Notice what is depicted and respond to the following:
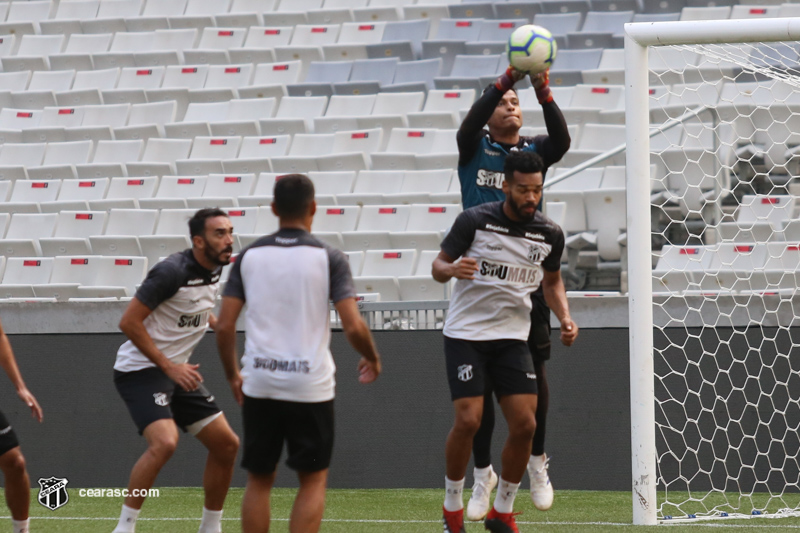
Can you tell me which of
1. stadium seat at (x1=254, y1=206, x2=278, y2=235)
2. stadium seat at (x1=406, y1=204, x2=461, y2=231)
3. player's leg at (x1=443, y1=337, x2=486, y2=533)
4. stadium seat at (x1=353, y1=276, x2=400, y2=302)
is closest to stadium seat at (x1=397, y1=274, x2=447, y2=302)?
stadium seat at (x1=353, y1=276, x2=400, y2=302)

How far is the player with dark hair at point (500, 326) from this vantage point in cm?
526

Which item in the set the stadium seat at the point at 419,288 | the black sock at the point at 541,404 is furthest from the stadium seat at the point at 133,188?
the black sock at the point at 541,404

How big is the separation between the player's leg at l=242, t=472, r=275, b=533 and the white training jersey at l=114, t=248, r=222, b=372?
140 cm

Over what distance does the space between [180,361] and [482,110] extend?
2.23 m

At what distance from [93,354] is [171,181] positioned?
14.8 ft

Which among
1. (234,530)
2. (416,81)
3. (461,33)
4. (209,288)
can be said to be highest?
(461,33)

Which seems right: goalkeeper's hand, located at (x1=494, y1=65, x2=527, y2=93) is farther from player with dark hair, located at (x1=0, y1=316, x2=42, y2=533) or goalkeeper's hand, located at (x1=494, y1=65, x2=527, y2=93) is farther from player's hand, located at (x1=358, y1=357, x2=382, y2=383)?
player with dark hair, located at (x1=0, y1=316, x2=42, y2=533)

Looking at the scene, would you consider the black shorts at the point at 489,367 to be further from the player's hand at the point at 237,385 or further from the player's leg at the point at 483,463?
the player's hand at the point at 237,385

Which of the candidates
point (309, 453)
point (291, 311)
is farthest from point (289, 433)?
point (291, 311)

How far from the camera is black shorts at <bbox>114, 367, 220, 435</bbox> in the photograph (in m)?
5.58

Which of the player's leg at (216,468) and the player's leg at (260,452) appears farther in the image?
the player's leg at (216,468)

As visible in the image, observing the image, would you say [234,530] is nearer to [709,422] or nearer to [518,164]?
[518,164]

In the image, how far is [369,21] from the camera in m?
16.0

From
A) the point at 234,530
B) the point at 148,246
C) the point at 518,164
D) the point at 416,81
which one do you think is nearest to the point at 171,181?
the point at 148,246
